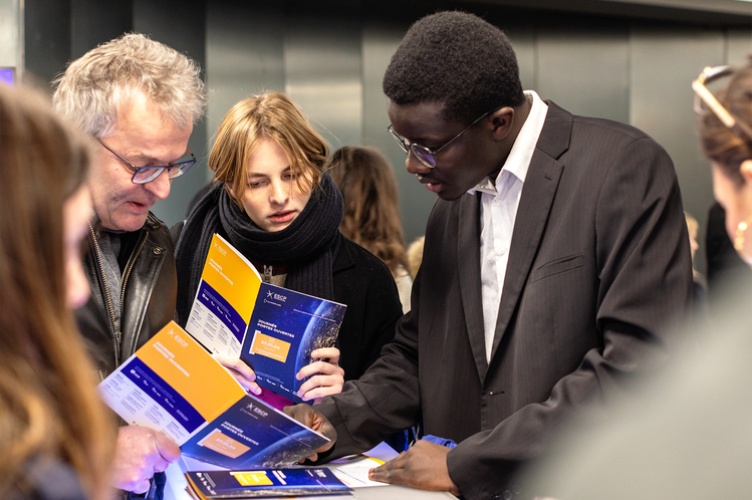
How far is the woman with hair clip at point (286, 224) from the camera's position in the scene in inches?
102

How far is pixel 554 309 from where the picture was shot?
2.03 m

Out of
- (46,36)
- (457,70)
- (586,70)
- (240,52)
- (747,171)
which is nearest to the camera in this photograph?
(747,171)

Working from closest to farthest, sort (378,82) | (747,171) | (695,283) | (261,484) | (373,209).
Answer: (747,171)
(261,484)
(695,283)
(373,209)
(378,82)

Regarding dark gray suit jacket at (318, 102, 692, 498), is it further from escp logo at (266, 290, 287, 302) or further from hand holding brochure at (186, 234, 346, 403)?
escp logo at (266, 290, 287, 302)

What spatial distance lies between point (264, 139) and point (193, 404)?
1.01 metres


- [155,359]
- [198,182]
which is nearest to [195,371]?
[155,359]

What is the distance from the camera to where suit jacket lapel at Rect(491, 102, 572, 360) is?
211cm

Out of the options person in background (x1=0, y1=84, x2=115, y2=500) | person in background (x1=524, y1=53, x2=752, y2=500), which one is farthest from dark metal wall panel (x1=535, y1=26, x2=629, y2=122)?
person in background (x1=0, y1=84, x2=115, y2=500)

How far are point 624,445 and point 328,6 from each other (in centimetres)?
567

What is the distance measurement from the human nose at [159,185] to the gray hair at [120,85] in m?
0.15

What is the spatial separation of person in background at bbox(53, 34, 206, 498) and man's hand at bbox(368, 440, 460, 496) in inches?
28.7

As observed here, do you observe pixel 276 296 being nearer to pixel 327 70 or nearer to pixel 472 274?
pixel 472 274

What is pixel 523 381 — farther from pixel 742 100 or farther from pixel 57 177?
pixel 57 177

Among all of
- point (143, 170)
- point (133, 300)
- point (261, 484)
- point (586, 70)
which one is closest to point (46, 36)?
point (143, 170)
